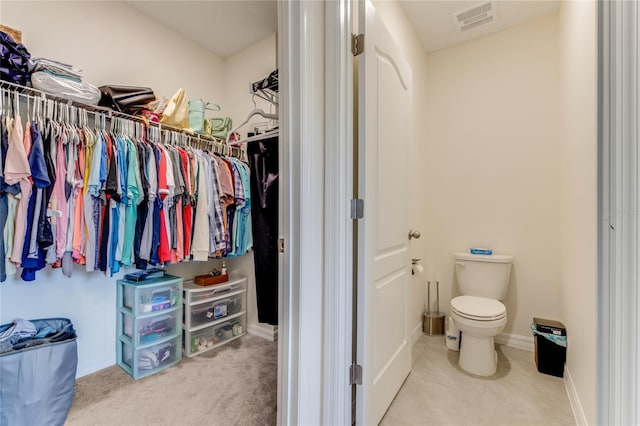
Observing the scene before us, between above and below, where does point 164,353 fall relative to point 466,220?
below

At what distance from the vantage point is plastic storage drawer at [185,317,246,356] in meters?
2.18

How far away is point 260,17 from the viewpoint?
2.34 meters

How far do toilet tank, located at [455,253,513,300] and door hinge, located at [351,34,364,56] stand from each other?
176 centimetres

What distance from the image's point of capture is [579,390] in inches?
57.5

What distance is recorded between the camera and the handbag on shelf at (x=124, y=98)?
72.1 inches

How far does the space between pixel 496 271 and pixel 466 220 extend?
0.48m

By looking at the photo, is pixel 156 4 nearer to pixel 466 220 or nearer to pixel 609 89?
pixel 609 89

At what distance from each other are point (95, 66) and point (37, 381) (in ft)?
6.35

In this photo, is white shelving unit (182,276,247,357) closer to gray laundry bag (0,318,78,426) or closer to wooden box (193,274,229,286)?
wooden box (193,274,229,286)

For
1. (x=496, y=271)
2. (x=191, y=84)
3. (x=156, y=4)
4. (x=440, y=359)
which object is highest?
(x=156, y=4)

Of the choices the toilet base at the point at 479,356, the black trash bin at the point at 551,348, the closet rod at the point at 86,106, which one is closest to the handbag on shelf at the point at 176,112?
the closet rod at the point at 86,106

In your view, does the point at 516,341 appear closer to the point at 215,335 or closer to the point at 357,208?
the point at 357,208

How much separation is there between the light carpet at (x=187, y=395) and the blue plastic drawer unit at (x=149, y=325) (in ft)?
0.25

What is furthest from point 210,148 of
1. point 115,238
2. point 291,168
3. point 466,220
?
point 466,220
